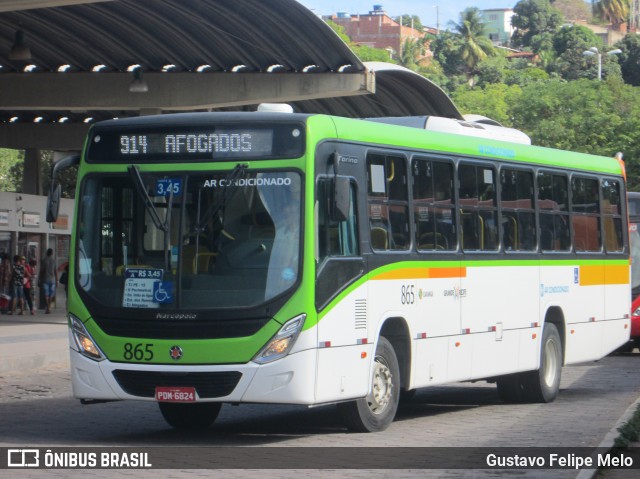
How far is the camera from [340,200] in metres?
11.6

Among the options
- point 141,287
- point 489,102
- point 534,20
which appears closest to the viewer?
point 141,287

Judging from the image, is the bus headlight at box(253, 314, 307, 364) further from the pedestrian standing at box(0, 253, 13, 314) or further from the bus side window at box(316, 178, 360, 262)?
the pedestrian standing at box(0, 253, 13, 314)

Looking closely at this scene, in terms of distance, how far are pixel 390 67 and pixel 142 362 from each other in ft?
90.0

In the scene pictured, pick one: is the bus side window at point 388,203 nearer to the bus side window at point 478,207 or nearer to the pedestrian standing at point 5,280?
the bus side window at point 478,207

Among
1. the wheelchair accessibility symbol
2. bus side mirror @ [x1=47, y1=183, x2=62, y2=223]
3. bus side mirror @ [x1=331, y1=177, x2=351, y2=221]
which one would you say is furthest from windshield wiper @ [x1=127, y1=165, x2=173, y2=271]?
bus side mirror @ [x1=331, y1=177, x2=351, y2=221]

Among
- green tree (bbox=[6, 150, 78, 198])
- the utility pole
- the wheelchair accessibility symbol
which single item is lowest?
the wheelchair accessibility symbol

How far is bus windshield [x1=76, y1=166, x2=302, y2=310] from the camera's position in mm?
11406

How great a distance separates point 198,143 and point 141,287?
1.32 metres

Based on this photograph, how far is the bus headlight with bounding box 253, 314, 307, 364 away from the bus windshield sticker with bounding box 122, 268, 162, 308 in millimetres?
1033

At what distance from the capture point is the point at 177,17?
1169 inches

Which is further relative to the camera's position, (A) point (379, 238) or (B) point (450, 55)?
(B) point (450, 55)

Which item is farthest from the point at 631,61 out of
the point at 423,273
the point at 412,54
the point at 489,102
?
the point at 423,273

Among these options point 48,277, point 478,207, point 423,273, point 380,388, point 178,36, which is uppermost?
point 178,36

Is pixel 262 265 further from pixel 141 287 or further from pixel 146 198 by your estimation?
pixel 146 198
